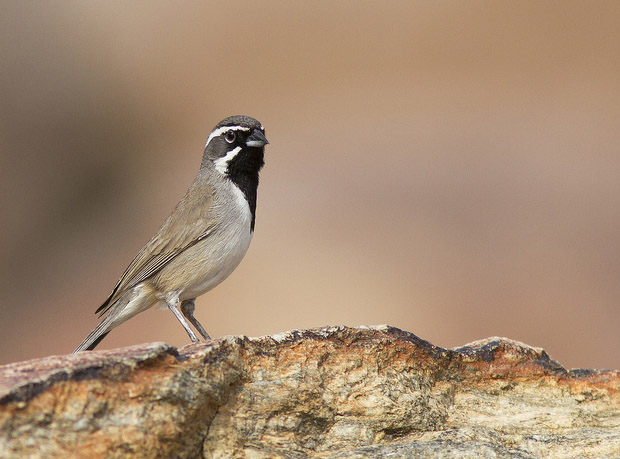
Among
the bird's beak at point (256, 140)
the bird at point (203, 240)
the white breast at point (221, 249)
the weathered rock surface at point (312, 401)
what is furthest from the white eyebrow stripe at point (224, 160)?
the weathered rock surface at point (312, 401)

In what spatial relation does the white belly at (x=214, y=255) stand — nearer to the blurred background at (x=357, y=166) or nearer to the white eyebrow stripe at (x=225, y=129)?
the white eyebrow stripe at (x=225, y=129)

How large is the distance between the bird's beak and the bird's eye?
146mm

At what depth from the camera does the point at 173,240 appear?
759 cm

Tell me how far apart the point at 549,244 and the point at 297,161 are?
252 inches

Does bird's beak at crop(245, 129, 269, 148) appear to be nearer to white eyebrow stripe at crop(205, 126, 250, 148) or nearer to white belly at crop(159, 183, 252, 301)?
white eyebrow stripe at crop(205, 126, 250, 148)

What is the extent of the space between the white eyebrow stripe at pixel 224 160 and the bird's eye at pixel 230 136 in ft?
0.29

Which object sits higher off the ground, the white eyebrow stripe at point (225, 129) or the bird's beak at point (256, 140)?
the white eyebrow stripe at point (225, 129)

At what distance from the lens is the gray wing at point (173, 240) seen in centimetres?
750

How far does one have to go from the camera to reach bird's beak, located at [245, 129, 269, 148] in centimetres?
759

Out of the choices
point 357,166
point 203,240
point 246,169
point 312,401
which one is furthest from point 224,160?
point 357,166

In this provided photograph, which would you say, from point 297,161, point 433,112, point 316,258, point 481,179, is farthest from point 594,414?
point 433,112

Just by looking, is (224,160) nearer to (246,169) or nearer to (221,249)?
(246,169)

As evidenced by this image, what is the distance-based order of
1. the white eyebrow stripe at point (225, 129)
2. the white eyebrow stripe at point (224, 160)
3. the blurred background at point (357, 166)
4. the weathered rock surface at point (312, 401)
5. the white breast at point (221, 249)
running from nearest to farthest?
the weathered rock surface at point (312, 401) < the white breast at point (221, 249) < the white eyebrow stripe at point (225, 129) < the white eyebrow stripe at point (224, 160) < the blurred background at point (357, 166)

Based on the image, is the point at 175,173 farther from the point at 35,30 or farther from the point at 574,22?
the point at 574,22
